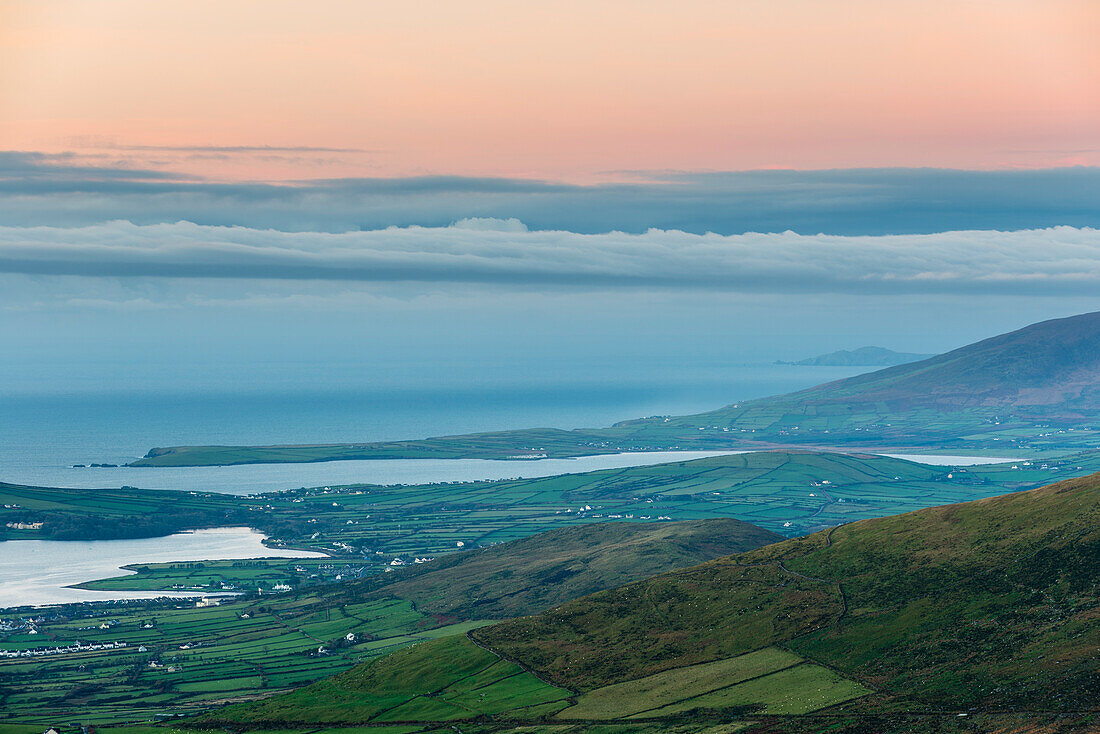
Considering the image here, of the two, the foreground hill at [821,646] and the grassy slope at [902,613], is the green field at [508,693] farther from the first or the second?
the grassy slope at [902,613]

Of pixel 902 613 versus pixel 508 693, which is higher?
pixel 902 613

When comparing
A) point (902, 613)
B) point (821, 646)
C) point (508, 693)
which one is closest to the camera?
point (821, 646)

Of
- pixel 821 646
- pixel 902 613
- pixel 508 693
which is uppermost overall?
pixel 902 613

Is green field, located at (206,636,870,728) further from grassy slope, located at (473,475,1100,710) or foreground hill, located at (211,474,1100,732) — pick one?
grassy slope, located at (473,475,1100,710)

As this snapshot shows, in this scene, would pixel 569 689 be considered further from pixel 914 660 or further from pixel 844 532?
pixel 844 532

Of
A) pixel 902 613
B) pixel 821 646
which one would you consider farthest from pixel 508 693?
pixel 902 613

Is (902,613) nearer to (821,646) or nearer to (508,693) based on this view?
(821,646)

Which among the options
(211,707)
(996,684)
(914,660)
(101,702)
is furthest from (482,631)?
(996,684)
